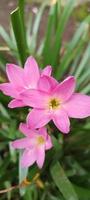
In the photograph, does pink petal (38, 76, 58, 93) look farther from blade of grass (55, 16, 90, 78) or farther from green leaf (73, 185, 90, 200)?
blade of grass (55, 16, 90, 78)

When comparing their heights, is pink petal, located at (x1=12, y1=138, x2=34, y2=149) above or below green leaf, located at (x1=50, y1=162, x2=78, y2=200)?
above

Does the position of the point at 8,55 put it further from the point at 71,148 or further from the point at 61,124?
the point at 61,124

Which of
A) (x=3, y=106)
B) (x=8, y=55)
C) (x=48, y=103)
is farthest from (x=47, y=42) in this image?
(x=48, y=103)

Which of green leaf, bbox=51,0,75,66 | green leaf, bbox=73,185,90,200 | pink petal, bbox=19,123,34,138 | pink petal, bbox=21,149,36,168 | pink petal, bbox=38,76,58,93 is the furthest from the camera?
green leaf, bbox=51,0,75,66

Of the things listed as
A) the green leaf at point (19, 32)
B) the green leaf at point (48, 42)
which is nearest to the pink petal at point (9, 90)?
the green leaf at point (19, 32)

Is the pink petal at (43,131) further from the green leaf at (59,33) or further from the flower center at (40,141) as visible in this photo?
the green leaf at (59,33)

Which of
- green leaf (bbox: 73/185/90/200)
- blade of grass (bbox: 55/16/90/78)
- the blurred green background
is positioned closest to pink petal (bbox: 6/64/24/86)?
the blurred green background
